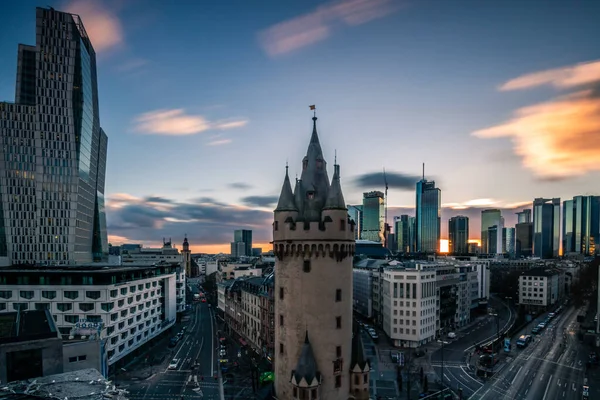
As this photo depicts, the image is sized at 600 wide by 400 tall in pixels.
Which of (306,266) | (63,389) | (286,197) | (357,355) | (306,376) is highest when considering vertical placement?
(286,197)

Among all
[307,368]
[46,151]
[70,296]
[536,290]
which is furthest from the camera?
[536,290]

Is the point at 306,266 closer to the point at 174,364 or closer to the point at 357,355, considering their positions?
the point at 357,355

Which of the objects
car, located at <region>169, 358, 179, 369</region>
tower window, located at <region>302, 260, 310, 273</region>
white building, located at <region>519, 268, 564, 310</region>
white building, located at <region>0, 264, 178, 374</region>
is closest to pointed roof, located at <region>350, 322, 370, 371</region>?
tower window, located at <region>302, 260, 310, 273</region>

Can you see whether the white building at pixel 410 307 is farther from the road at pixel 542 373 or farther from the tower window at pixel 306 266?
the tower window at pixel 306 266


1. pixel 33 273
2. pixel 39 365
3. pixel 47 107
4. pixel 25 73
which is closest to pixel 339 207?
pixel 39 365

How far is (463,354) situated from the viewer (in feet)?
357

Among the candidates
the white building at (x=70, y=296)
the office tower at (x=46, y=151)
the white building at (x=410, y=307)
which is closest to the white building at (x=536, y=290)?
the white building at (x=410, y=307)

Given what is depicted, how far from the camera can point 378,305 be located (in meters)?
144

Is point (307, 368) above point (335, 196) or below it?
below

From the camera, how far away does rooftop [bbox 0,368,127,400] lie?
2936 centimetres

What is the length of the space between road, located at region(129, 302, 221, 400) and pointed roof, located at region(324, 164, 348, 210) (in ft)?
171

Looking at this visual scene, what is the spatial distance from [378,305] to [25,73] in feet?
594

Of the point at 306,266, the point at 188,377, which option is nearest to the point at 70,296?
the point at 188,377

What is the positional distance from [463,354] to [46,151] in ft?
594
